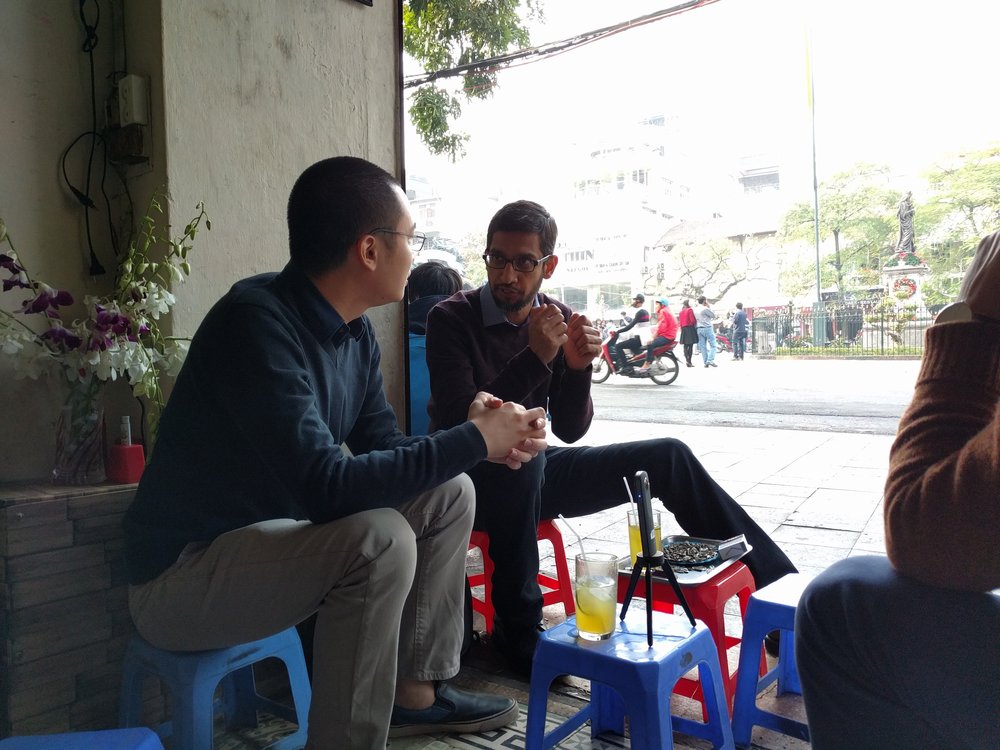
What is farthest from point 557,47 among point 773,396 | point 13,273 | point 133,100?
point 773,396

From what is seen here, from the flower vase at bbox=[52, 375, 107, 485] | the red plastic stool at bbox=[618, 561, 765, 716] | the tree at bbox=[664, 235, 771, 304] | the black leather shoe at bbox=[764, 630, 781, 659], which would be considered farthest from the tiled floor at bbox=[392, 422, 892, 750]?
the tree at bbox=[664, 235, 771, 304]

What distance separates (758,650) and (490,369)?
3.23 feet

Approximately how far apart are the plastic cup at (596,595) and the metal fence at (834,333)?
4950mm

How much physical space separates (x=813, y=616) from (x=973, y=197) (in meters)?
4.59

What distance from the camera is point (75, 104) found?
5.63ft

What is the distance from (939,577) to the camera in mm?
736

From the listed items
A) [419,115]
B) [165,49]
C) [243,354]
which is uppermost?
[419,115]

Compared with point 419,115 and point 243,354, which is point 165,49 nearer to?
point 243,354

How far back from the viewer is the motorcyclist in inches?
345

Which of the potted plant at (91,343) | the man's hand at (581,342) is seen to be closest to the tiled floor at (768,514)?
the man's hand at (581,342)

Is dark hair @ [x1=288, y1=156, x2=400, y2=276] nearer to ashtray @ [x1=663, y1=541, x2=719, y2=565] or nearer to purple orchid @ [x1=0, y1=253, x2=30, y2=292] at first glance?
purple orchid @ [x1=0, y1=253, x2=30, y2=292]

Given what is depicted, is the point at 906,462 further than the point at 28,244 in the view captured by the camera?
No

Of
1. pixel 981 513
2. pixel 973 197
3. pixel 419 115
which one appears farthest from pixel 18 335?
pixel 973 197

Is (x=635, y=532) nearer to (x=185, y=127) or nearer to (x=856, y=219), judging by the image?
(x=185, y=127)
